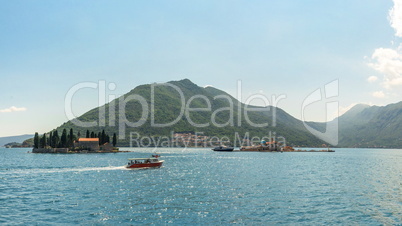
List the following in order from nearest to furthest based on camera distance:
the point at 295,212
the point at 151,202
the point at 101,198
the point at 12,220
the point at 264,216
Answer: the point at 12,220
the point at 264,216
the point at 295,212
the point at 151,202
the point at 101,198

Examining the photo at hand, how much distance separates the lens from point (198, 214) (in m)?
35.2

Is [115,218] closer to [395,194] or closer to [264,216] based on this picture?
[264,216]

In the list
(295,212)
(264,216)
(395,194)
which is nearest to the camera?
(264,216)

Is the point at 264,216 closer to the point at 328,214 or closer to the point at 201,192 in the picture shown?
the point at 328,214

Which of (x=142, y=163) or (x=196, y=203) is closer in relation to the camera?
(x=196, y=203)

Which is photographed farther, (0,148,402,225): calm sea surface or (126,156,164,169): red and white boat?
(126,156,164,169): red and white boat

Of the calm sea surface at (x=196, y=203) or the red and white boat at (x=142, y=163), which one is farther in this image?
the red and white boat at (x=142, y=163)

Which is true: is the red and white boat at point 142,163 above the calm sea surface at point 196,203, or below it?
below

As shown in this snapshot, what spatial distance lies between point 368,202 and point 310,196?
8591 mm

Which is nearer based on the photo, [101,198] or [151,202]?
[151,202]

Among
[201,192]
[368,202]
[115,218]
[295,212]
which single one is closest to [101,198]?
[115,218]

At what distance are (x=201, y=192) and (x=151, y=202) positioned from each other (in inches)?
447

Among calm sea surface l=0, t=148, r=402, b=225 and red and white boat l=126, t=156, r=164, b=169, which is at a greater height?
calm sea surface l=0, t=148, r=402, b=225

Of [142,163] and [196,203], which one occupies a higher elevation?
[196,203]
